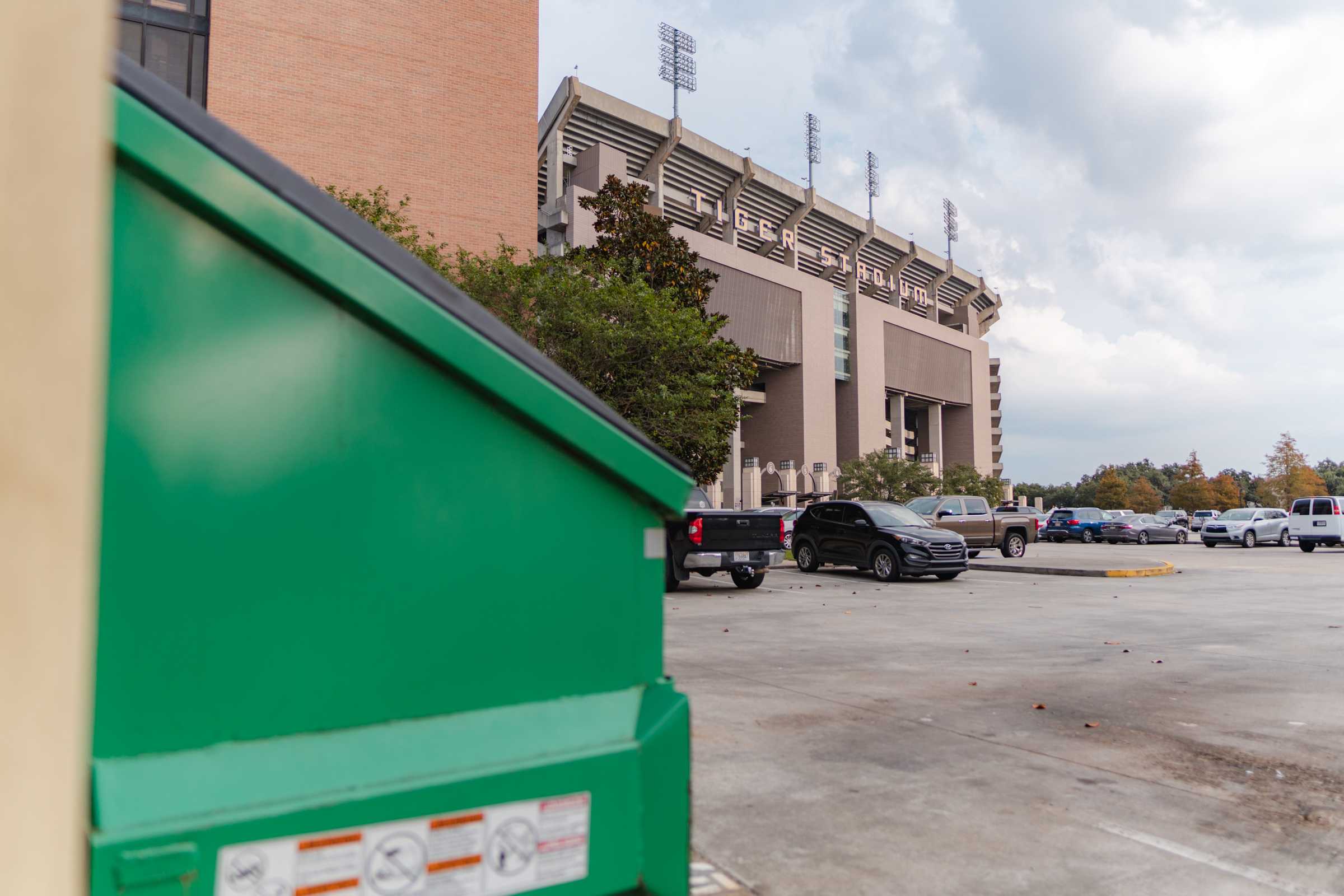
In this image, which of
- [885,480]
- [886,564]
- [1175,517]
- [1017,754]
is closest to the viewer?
[1017,754]

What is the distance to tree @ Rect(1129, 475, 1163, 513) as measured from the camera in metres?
83.7

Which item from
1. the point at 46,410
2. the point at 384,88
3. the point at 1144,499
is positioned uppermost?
the point at 384,88

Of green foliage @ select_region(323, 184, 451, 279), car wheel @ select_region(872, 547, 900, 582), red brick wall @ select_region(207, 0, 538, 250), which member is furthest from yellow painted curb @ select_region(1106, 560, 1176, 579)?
red brick wall @ select_region(207, 0, 538, 250)

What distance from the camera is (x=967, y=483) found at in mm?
56250

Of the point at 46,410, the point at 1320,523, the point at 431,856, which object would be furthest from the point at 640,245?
the point at 1320,523

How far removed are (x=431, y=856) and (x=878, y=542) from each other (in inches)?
659

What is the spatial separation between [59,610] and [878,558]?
17432 millimetres

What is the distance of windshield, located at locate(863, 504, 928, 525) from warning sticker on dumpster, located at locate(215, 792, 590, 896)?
16.5 m

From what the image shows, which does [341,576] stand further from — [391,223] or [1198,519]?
[1198,519]

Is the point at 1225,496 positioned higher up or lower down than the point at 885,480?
lower down

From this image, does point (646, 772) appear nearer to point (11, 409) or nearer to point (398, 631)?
point (398, 631)

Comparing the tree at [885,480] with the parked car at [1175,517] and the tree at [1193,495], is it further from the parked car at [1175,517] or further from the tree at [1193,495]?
the tree at [1193,495]

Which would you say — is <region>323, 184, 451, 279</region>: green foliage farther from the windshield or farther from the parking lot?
the parking lot

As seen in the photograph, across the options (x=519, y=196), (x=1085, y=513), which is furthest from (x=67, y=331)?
(x=1085, y=513)
